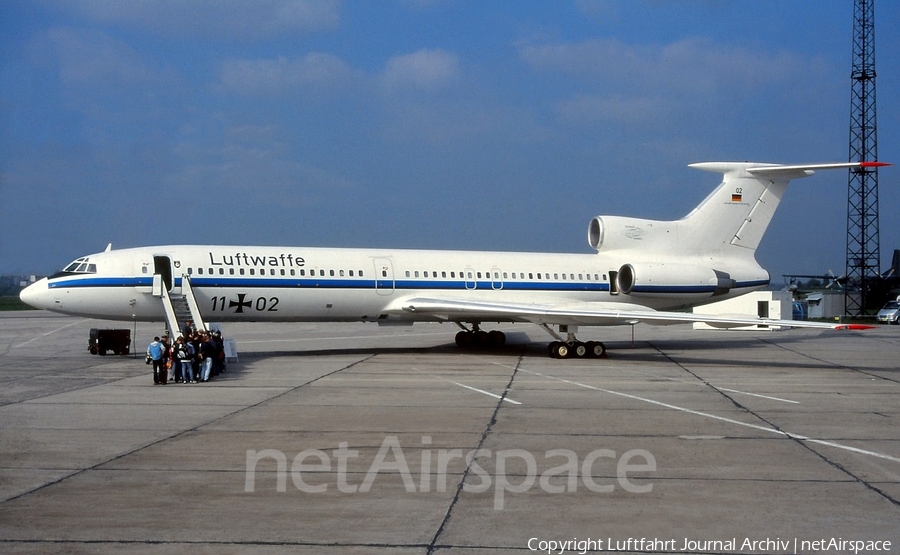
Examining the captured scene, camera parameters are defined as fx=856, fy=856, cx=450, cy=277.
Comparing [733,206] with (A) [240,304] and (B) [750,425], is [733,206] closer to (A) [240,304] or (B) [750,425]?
(A) [240,304]

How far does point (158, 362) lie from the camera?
18125 mm

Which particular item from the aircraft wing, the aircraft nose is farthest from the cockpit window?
the aircraft wing

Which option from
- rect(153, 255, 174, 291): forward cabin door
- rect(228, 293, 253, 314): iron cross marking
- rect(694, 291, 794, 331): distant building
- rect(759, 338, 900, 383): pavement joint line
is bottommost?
rect(759, 338, 900, 383): pavement joint line

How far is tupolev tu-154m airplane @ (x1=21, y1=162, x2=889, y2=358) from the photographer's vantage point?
78.0ft

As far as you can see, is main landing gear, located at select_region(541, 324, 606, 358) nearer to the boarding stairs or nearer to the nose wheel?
the nose wheel

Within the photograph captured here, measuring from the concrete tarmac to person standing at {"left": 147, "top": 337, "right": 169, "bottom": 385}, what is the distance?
220 millimetres

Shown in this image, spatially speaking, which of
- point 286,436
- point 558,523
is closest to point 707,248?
point 286,436

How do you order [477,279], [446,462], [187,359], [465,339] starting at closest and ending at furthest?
1. [446,462]
2. [187,359]
3. [477,279]
4. [465,339]

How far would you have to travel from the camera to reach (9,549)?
676cm

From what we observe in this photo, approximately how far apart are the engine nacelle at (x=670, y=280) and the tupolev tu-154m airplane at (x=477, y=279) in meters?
0.04

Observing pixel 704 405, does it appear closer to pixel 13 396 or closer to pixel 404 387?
pixel 404 387

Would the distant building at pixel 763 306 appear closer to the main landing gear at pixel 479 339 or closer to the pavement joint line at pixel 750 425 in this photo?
the main landing gear at pixel 479 339

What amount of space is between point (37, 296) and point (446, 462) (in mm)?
17459

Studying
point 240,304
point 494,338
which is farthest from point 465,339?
point 240,304
